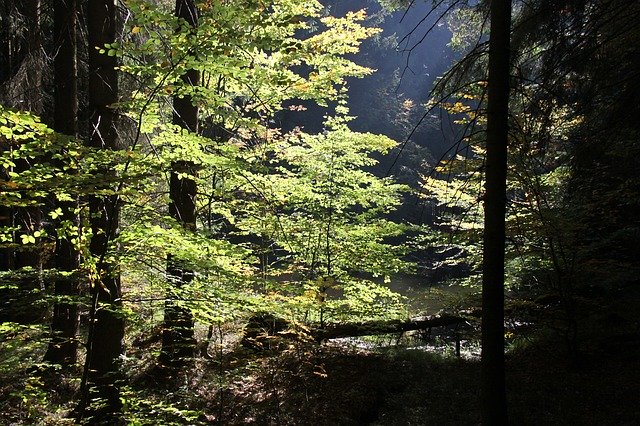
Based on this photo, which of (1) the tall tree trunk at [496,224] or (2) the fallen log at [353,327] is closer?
(1) the tall tree trunk at [496,224]

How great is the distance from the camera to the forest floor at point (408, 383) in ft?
20.9

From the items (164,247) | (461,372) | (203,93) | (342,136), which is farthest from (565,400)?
(203,93)

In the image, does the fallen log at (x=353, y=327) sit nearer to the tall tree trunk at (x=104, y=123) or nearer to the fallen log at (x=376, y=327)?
the fallen log at (x=376, y=327)

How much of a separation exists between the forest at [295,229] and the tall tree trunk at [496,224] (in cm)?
2

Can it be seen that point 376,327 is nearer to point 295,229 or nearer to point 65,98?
point 295,229

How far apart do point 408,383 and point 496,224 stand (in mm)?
5000

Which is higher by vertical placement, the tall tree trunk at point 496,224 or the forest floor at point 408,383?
the tall tree trunk at point 496,224

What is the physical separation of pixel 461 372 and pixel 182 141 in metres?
Result: 6.96

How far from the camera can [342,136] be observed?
26.9ft

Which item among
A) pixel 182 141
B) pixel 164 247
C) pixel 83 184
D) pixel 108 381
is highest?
pixel 182 141

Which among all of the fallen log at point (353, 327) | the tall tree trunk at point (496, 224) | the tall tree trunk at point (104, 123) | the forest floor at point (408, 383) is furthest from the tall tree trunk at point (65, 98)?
the tall tree trunk at point (496, 224)

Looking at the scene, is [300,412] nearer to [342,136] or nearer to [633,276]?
[342,136]

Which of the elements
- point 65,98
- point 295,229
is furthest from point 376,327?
point 65,98

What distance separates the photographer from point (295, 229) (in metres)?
8.38
